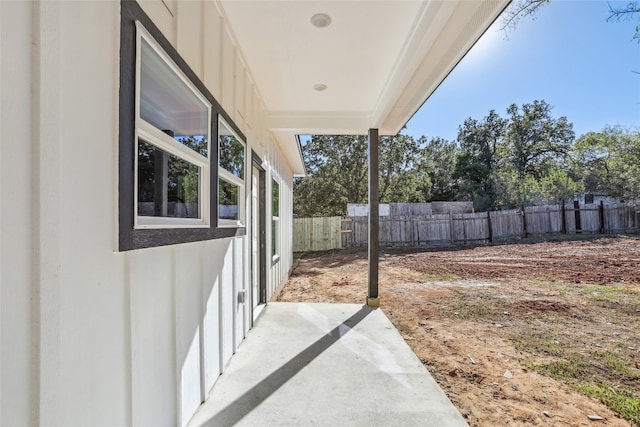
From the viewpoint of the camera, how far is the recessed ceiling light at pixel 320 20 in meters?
2.52

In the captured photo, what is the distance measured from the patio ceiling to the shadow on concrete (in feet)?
9.44

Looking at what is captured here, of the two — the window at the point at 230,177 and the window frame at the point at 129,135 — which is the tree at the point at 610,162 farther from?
the window frame at the point at 129,135

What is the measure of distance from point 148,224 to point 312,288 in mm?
5719

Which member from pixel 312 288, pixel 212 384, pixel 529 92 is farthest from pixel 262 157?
pixel 529 92

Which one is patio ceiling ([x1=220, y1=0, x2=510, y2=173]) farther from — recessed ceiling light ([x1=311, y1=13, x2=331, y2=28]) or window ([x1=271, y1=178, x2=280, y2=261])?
window ([x1=271, y1=178, x2=280, y2=261])

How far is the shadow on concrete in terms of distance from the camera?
2.03m

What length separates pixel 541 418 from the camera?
2211 mm

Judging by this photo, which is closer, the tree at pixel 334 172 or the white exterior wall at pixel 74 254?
the white exterior wall at pixel 74 254

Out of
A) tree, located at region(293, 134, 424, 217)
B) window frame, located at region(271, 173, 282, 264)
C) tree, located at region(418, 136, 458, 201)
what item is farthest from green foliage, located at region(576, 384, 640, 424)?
tree, located at region(418, 136, 458, 201)

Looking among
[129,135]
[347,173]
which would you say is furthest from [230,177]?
[347,173]

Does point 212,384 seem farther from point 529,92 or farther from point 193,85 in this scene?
point 529,92

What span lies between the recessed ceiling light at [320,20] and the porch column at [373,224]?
7.35ft

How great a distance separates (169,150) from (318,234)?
1236 cm

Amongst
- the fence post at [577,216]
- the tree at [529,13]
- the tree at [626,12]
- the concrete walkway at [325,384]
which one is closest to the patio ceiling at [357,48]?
the tree at [529,13]
